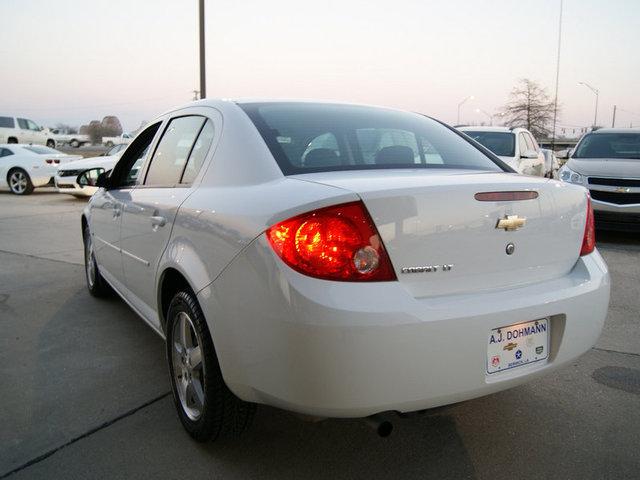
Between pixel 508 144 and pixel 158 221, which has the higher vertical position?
pixel 508 144

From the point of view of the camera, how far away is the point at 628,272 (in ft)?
20.3

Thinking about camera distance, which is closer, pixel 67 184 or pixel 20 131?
pixel 67 184

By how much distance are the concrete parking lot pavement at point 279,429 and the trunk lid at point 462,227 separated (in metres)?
0.82

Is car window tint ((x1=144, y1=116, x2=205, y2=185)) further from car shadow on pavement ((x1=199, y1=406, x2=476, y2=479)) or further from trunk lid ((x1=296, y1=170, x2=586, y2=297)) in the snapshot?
car shadow on pavement ((x1=199, y1=406, x2=476, y2=479))

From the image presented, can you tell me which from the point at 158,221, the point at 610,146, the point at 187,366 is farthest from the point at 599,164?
the point at 187,366

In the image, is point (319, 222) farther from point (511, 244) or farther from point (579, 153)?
point (579, 153)

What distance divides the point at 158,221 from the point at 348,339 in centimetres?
147

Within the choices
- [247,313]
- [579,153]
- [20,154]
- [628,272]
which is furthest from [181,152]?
[20,154]

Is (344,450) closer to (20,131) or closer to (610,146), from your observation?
(610,146)

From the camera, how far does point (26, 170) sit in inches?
625

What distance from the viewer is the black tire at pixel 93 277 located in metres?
4.95

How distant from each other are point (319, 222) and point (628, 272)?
17.5 feet

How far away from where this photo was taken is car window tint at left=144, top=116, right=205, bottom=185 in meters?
3.07

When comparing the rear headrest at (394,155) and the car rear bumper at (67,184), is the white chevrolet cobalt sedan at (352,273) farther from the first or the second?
the car rear bumper at (67,184)
